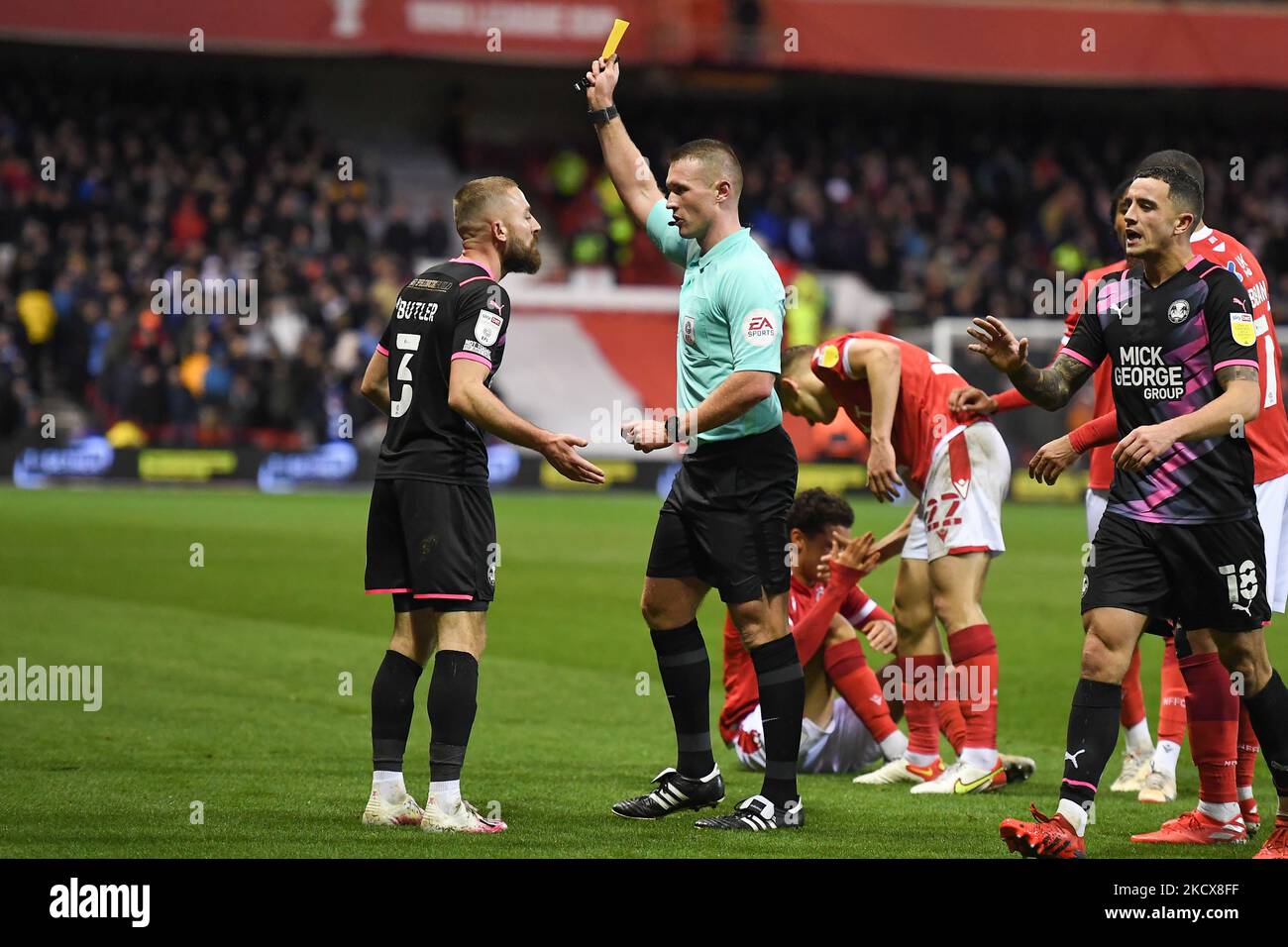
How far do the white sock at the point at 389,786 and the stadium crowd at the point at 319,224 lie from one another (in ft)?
58.4

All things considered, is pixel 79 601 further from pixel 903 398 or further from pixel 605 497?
pixel 605 497

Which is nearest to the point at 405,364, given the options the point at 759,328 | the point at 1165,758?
the point at 759,328

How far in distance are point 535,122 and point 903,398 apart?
28208 millimetres

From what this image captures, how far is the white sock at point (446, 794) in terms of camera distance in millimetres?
5898

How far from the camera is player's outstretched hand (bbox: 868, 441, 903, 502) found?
6.56 meters

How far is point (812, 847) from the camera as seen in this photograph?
5664 millimetres

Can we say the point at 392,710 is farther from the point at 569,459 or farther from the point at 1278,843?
the point at 1278,843

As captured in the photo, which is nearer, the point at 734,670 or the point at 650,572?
the point at 650,572

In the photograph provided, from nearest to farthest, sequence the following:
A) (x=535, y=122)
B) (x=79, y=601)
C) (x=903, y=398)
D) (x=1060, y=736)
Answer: (x=903, y=398)
(x=1060, y=736)
(x=79, y=601)
(x=535, y=122)

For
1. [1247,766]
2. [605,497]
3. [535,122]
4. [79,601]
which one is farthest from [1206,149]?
[1247,766]

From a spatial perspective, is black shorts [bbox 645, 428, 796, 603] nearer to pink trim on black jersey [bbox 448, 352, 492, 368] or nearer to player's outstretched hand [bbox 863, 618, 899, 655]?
pink trim on black jersey [bbox 448, 352, 492, 368]

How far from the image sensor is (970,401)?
6758 mm

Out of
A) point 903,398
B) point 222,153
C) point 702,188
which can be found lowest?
point 903,398

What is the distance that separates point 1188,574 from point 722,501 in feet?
5.39
